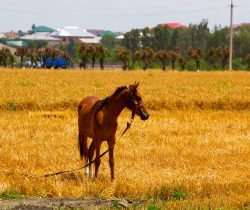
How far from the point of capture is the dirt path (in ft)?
27.8

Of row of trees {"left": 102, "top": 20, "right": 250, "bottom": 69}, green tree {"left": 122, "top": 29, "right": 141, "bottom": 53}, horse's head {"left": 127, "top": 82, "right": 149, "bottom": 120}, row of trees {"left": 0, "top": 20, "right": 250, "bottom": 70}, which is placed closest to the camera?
horse's head {"left": 127, "top": 82, "right": 149, "bottom": 120}

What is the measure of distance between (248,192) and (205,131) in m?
8.39

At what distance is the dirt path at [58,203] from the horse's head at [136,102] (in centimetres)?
221

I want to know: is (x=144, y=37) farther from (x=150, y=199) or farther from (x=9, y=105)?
(x=150, y=199)

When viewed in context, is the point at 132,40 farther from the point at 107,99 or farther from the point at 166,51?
the point at 107,99

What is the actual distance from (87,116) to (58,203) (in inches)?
138

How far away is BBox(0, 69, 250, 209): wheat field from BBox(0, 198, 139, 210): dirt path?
1.96 ft

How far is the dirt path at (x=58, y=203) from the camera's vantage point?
848 centimetres

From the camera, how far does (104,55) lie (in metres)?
88.7

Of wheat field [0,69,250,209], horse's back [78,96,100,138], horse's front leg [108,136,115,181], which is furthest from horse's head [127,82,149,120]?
wheat field [0,69,250,209]

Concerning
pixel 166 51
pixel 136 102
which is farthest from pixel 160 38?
pixel 136 102

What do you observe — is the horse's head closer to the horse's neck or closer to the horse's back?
the horse's neck

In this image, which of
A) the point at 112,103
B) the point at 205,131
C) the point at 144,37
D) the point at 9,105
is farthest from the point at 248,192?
the point at 144,37

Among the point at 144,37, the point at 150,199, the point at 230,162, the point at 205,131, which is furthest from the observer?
the point at 144,37
